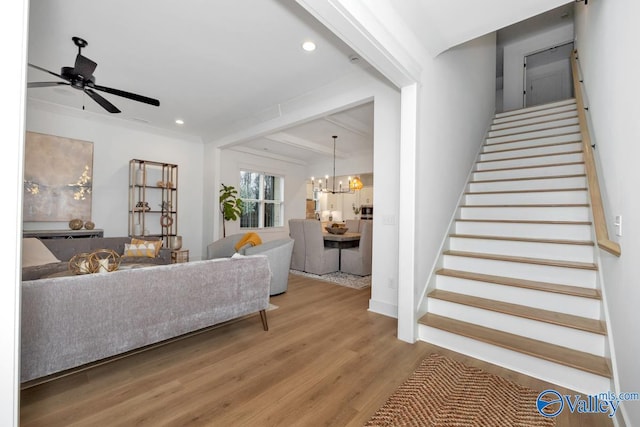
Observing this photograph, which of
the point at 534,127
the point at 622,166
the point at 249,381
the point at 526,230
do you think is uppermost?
the point at 534,127

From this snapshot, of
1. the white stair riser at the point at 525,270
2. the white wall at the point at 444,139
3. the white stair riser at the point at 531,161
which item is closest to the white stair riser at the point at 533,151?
the white stair riser at the point at 531,161

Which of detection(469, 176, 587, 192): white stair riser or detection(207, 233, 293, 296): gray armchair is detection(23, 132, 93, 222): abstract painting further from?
detection(469, 176, 587, 192): white stair riser

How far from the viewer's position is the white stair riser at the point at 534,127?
4145mm

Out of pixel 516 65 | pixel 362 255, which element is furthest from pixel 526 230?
pixel 516 65

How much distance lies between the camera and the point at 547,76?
257 inches

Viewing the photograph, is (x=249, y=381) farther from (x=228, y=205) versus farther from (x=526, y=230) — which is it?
(x=228, y=205)

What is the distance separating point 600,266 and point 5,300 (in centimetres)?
347

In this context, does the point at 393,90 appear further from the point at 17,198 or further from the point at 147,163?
the point at 147,163

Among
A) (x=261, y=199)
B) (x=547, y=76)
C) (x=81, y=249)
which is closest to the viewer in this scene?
(x=81, y=249)

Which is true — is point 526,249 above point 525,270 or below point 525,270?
above

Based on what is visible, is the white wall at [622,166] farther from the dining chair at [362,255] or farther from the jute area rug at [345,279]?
the dining chair at [362,255]

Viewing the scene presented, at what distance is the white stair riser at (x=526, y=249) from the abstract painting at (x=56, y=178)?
225 inches

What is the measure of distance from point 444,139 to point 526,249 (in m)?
1.41

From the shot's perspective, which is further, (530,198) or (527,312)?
(530,198)
